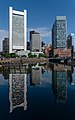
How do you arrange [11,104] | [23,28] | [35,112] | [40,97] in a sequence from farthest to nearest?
[23,28], [40,97], [11,104], [35,112]

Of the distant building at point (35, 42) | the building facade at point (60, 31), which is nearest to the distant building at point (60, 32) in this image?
the building facade at point (60, 31)

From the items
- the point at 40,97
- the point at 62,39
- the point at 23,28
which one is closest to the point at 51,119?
the point at 40,97

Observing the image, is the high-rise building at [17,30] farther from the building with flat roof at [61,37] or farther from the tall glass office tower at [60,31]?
the tall glass office tower at [60,31]

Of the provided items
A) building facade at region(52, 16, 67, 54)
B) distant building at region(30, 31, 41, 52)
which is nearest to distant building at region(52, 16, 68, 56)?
building facade at region(52, 16, 67, 54)

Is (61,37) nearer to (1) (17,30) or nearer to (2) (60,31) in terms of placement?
(2) (60,31)

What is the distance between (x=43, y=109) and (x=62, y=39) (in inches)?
5821

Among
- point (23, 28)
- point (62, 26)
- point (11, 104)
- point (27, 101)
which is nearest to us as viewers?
point (11, 104)

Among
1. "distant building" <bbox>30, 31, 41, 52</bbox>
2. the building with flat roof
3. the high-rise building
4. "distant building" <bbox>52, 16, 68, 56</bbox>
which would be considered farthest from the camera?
"distant building" <bbox>30, 31, 41, 52</bbox>

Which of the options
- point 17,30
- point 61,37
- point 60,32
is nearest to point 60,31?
point 60,32

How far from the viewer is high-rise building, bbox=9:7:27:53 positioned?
445ft

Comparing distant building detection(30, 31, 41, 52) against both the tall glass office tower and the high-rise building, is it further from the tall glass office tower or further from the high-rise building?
the high-rise building

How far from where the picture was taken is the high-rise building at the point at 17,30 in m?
136

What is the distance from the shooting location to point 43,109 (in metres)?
14.0

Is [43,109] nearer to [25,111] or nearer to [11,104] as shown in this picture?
[25,111]
